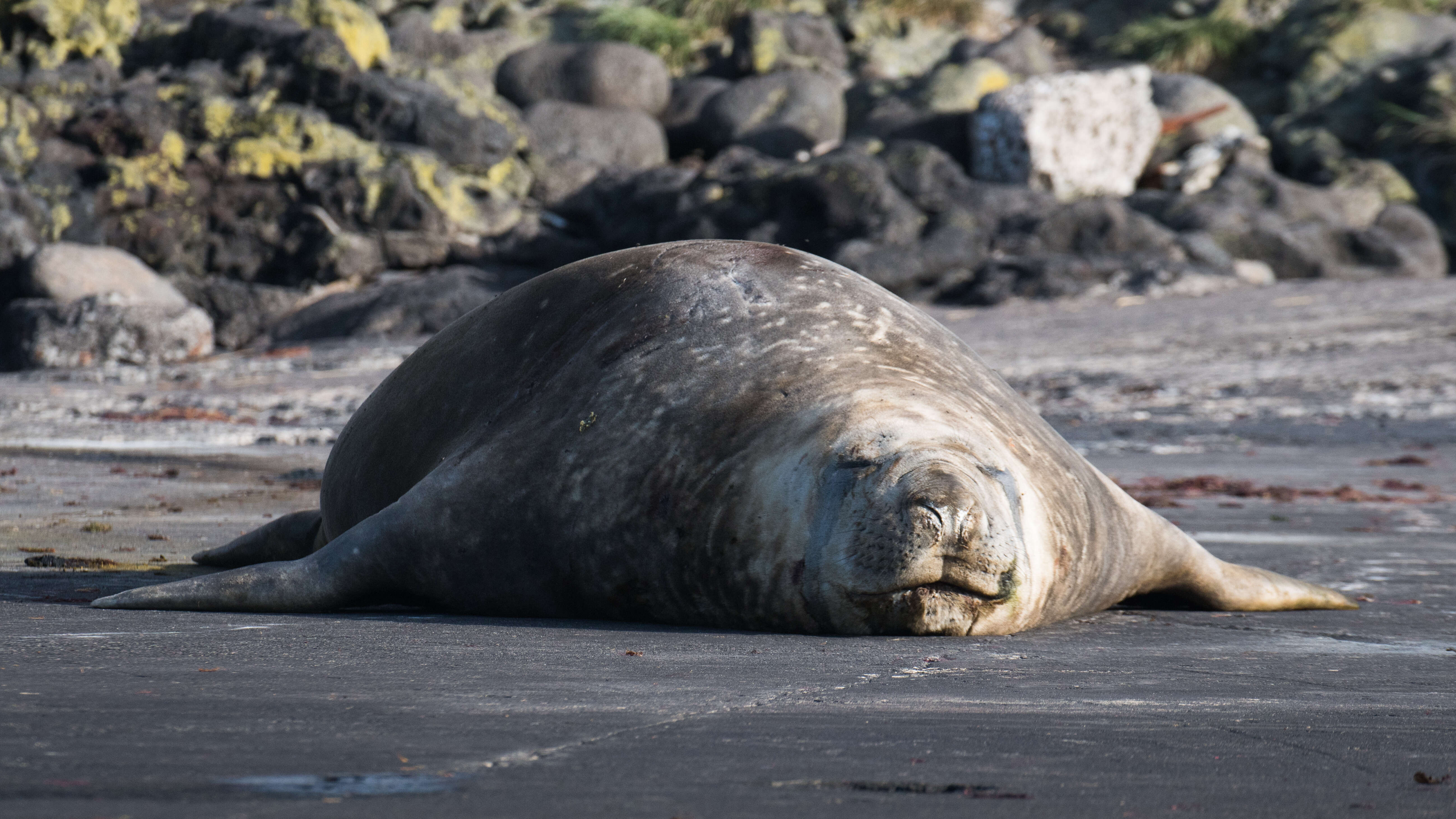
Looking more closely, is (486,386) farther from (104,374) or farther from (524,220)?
(524,220)

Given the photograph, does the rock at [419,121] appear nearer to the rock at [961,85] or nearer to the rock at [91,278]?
the rock at [91,278]

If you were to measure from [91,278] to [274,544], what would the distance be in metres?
15.5

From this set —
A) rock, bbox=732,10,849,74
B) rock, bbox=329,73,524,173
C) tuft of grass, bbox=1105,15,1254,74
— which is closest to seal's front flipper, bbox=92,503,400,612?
rock, bbox=329,73,524,173

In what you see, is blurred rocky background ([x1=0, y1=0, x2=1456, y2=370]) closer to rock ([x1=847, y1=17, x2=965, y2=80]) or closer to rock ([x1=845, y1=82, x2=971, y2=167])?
rock ([x1=845, y1=82, x2=971, y2=167])

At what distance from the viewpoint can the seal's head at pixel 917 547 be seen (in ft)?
9.87

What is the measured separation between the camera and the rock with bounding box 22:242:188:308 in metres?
18.2

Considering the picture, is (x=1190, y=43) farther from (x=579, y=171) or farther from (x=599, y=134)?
(x=579, y=171)

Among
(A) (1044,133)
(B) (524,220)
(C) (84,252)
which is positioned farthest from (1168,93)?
(C) (84,252)

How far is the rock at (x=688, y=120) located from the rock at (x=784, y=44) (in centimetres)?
121

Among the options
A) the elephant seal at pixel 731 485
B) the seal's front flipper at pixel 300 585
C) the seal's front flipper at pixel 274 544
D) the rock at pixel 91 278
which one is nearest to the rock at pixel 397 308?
the rock at pixel 91 278

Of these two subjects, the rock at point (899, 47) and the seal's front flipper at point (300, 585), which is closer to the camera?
the seal's front flipper at point (300, 585)

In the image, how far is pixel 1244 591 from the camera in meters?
3.98

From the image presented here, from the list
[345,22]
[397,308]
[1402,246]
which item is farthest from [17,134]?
[1402,246]

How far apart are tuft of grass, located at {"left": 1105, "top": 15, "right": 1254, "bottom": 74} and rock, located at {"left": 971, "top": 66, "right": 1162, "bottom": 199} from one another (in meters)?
7.19
